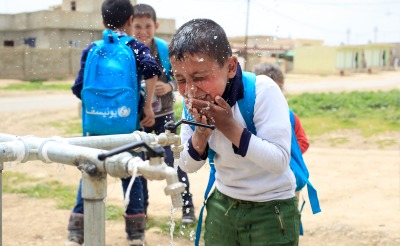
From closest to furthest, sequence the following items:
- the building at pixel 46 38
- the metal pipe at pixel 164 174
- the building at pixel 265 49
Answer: the metal pipe at pixel 164 174 < the building at pixel 265 49 < the building at pixel 46 38

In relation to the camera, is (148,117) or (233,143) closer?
(233,143)

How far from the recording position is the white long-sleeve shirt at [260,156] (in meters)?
2.09

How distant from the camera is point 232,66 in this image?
2.14 metres

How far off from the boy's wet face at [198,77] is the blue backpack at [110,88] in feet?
4.73

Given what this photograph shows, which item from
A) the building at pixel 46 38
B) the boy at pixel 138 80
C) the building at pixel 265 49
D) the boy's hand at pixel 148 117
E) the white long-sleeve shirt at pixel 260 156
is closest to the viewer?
the white long-sleeve shirt at pixel 260 156

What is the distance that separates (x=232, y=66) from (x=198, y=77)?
203 mm

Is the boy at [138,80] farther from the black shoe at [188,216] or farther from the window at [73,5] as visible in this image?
the window at [73,5]

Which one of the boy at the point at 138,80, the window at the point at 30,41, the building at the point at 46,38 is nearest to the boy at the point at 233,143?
the boy at the point at 138,80

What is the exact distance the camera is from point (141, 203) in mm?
3729

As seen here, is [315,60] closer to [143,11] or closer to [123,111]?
[143,11]

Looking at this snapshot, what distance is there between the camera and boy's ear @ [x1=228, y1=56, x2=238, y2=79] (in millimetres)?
2131

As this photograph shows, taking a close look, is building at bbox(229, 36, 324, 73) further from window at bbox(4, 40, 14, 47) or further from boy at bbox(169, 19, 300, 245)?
window at bbox(4, 40, 14, 47)

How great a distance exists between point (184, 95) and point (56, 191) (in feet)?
12.3

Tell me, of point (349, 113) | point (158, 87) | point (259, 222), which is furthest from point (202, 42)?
point (349, 113)
